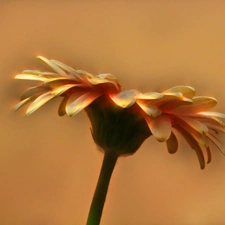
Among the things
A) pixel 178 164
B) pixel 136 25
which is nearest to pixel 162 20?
pixel 136 25

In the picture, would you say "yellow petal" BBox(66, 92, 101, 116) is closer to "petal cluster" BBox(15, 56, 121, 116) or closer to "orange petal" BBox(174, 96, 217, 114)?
"petal cluster" BBox(15, 56, 121, 116)

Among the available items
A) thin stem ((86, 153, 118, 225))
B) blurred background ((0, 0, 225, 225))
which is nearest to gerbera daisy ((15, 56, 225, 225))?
thin stem ((86, 153, 118, 225))

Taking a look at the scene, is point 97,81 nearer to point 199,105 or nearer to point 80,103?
point 80,103

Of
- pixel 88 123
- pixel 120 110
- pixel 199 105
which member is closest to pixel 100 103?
pixel 120 110

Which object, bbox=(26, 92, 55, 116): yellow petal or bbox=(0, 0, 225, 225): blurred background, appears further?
bbox=(0, 0, 225, 225): blurred background

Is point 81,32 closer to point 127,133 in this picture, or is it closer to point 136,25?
point 136,25

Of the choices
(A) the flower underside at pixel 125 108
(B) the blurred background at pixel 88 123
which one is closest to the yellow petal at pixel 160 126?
(A) the flower underside at pixel 125 108

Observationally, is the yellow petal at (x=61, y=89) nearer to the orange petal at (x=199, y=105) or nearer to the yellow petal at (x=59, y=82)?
the yellow petal at (x=59, y=82)
